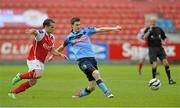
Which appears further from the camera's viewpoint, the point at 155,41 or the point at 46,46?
the point at 155,41

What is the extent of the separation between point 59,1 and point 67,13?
104 cm

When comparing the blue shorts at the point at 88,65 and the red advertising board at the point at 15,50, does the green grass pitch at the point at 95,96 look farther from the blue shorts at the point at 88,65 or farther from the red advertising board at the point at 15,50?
the red advertising board at the point at 15,50

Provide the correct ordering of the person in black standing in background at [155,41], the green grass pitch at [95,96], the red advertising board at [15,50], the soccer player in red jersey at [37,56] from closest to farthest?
the green grass pitch at [95,96], the soccer player in red jersey at [37,56], the person in black standing in background at [155,41], the red advertising board at [15,50]

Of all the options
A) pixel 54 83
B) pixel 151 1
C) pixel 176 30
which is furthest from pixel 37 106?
pixel 151 1

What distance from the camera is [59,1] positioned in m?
37.8

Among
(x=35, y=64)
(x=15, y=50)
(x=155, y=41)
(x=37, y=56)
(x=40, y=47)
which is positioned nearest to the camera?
(x=35, y=64)

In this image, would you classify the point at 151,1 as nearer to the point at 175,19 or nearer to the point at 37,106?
the point at 175,19

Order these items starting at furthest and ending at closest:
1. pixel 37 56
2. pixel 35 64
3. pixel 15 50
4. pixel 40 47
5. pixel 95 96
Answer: pixel 15 50 < pixel 95 96 < pixel 40 47 < pixel 37 56 < pixel 35 64

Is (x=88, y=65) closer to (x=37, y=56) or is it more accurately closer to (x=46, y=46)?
(x=46, y=46)

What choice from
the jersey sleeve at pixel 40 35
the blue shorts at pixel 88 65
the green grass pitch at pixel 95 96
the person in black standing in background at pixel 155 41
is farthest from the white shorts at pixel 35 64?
the person in black standing in background at pixel 155 41

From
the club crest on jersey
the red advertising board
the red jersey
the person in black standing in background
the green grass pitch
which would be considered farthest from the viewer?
the red advertising board

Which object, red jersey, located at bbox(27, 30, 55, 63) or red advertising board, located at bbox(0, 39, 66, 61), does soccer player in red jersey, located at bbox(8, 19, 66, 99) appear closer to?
red jersey, located at bbox(27, 30, 55, 63)

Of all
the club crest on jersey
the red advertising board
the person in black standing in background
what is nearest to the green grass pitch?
the person in black standing in background

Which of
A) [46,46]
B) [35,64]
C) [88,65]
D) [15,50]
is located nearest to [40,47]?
[46,46]
